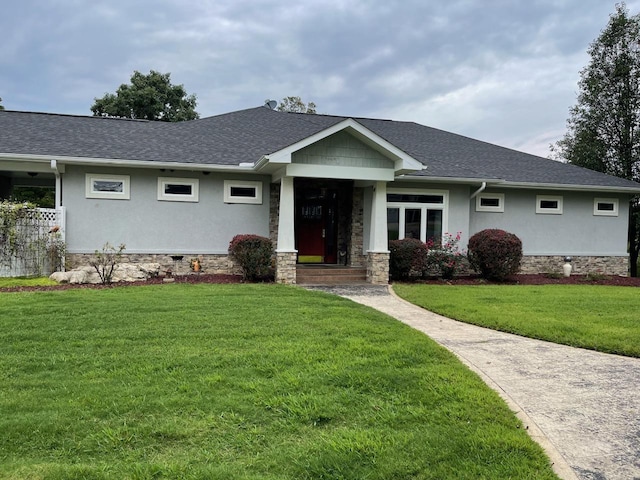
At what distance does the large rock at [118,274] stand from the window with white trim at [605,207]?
47.7 ft

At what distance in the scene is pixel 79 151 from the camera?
37.9 ft

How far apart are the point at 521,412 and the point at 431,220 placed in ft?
34.4

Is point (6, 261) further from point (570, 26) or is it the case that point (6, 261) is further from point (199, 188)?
point (570, 26)

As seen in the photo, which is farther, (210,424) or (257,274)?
(257,274)

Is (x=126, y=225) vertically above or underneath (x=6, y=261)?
above

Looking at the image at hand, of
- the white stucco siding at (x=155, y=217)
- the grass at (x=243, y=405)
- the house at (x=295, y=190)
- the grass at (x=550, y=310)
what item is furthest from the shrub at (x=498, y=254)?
the grass at (x=243, y=405)

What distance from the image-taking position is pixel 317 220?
13891mm

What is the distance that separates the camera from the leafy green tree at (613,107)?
18.0 metres

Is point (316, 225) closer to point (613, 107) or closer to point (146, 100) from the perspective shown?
point (613, 107)

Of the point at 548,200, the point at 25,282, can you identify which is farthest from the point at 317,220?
the point at 548,200

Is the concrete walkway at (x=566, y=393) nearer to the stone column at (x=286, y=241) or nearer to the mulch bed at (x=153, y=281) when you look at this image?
the stone column at (x=286, y=241)

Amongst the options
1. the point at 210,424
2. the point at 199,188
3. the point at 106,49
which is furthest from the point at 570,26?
the point at 106,49

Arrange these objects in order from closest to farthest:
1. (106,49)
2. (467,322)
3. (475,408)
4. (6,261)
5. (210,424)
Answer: (210,424) → (475,408) → (467,322) → (6,261) → (106,49)

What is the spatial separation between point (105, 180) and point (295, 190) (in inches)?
209
